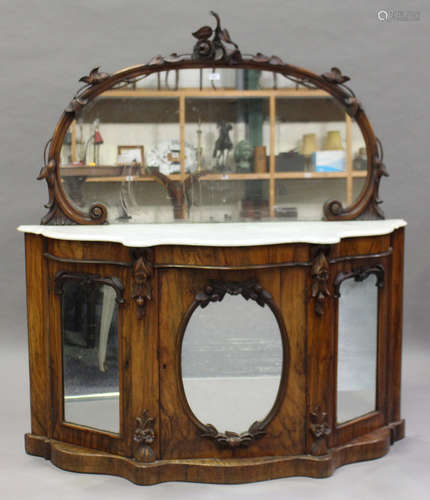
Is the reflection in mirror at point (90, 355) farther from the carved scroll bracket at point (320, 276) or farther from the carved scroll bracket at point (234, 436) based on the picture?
the carved scroll bracket at point (320, 276)

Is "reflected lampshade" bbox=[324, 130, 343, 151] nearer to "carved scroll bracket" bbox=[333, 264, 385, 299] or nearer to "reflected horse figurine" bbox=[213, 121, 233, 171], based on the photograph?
"reflected horse figurine" bbox=[213, 121, 233, 171]

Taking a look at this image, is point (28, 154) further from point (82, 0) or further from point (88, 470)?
point (88, 470)

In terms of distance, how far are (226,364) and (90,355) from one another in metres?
0.58

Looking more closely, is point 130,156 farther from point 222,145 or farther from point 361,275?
point 361,275

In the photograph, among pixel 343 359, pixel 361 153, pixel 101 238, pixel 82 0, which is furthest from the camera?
pixel 82 0

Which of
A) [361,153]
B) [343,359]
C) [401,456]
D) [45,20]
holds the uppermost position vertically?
[45,20]

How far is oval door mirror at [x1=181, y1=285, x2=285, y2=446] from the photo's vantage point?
3324mm

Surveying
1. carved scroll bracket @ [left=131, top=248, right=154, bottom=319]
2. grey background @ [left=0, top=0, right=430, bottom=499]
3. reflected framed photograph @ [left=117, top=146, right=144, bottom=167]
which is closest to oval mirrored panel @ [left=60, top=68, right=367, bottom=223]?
reflected framed photograph @ [left=117, top=146, right=144, bottom=167]

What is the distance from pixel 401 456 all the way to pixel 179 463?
3.35 feet

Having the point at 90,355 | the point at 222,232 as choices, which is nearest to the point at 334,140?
the point at 222,232

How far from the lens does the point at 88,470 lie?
3434 millimetres

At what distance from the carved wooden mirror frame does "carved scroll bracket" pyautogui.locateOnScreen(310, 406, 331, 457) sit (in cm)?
104

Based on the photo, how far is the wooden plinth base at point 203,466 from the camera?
3307mm

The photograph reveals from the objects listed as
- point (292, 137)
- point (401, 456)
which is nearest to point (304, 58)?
point (292, 137)
